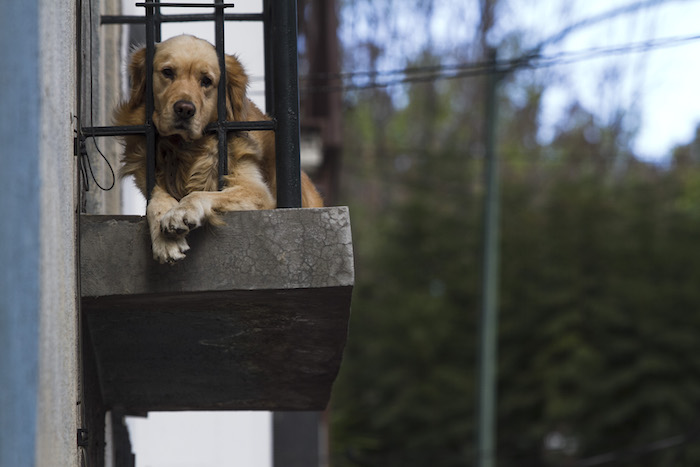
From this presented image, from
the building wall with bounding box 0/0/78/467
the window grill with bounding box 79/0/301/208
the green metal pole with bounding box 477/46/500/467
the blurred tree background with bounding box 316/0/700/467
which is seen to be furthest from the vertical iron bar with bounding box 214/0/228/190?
the blurred tree background with bounding box 316/0/700/467

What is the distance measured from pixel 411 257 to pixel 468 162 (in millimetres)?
4641

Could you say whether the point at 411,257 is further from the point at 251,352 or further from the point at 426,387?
the point at 251,352

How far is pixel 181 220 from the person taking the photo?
400 cm

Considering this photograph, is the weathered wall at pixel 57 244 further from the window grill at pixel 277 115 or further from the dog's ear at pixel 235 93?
the dog's ear at pixel 235 93

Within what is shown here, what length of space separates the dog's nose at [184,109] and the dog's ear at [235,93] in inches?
13.6

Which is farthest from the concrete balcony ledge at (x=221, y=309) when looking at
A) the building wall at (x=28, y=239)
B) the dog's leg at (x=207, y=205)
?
the building wall at (x=28, y=239)

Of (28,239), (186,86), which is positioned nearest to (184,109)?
(186,86)

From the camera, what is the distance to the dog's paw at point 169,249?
4.03m

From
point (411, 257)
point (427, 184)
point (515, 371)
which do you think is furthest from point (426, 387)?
point (427, 184)

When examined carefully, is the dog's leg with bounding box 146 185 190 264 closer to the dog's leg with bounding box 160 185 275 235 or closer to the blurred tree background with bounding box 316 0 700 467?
the dog's leg with bounding box 160 185 275 235

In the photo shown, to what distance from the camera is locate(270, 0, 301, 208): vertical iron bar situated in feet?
14.6

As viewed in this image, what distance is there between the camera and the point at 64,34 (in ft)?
12.5

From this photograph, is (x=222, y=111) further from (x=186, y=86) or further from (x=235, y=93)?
(x=235, y=93)

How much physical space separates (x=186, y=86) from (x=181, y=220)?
69 centimetres
